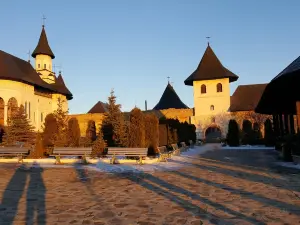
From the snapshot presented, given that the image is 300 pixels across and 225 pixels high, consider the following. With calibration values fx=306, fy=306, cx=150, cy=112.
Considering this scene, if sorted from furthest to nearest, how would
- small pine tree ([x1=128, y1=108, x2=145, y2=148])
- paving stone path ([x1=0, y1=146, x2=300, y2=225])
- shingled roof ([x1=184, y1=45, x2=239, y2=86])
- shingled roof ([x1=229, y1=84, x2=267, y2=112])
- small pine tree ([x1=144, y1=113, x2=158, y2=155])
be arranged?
shingled roof ([x1=184, y1=45, x2=239, y2=86]), shingled roof ([x1=229, y1=84, x2=267, y2=112]), small pine tree ([x1=144, y1=113, x2=158, y2=155]), small pine tree ([x1=128, y1=108, x2=145, y2=148]), paving stone path ([x1=0, y1=146, x2=300, y2=225])

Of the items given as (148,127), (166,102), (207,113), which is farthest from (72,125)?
(166,102)

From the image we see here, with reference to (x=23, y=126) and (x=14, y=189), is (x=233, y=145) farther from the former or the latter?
(x=14, y=189)

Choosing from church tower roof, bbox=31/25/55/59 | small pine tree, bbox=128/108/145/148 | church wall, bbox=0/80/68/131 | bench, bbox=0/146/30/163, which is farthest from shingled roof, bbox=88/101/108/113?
bench, bbox=0/146/30/163

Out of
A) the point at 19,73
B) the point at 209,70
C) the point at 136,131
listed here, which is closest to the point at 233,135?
the point at 209,70

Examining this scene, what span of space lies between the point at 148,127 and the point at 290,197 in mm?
10273

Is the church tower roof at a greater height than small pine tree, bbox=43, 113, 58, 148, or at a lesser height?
greater

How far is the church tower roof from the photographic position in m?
45.4

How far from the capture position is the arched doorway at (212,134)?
42.1 meters

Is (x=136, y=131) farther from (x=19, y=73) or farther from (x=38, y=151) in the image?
(x=19, y=73)

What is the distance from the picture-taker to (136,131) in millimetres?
14672

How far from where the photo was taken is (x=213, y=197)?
596 centimetres

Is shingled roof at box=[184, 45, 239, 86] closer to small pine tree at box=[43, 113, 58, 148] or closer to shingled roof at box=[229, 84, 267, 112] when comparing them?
shingled roof at box=[229, 84, 267, 112]

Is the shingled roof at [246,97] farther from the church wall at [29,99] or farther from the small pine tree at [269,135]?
the church wall at [29,99]

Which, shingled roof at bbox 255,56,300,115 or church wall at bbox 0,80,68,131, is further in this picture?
church wall at bbox 0,80,68,131
